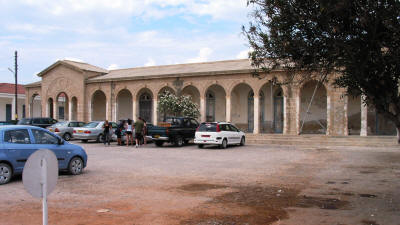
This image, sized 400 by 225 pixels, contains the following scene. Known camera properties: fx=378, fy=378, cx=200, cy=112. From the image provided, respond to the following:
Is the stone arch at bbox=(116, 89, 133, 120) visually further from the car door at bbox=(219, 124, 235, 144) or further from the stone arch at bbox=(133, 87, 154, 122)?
the car door at bbox=(219, 124, 235, 144)

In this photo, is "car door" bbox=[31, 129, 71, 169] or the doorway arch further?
the doorway arch

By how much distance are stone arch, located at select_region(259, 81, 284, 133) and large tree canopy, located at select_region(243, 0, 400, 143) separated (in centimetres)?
2017

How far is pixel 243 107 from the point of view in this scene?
→ 29.3 meters

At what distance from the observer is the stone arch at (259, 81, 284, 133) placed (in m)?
27.7

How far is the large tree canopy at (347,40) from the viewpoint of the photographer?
20.2 feet

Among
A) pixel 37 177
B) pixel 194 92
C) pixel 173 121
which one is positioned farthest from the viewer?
pixel 194 92

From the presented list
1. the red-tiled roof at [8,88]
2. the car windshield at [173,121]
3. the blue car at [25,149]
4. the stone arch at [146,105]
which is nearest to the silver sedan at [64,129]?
the stone arch at [146,105]

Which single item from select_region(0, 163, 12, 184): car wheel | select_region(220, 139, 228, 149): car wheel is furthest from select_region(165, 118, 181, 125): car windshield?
select_region(0, 163, 12, 184): car wheel

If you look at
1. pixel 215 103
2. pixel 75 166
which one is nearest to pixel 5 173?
pixel 75 166

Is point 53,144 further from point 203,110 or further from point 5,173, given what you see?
point 203,110

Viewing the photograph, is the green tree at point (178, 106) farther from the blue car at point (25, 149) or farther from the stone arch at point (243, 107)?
the blue car at point (25, 149)

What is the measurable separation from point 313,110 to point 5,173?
21142mm

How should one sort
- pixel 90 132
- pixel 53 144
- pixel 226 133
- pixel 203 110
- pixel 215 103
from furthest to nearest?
pixel 215 103 → pixel 203 110 → pixel 90 132 → pixel 226 133 → pixel 53 144

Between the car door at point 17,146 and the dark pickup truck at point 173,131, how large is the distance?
36.3 feet
